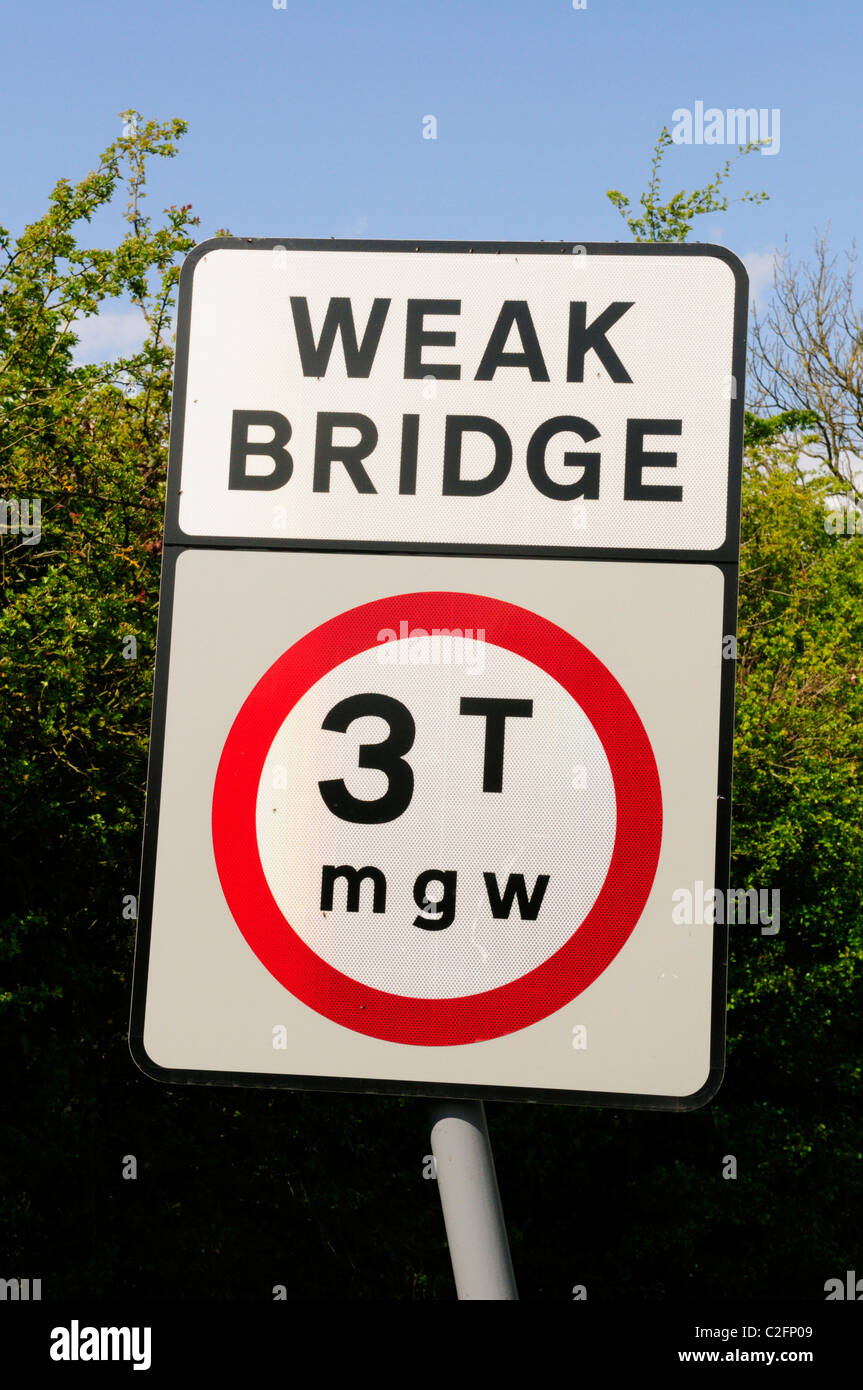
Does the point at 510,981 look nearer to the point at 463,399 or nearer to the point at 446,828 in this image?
the point at 446,828

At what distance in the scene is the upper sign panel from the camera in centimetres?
133

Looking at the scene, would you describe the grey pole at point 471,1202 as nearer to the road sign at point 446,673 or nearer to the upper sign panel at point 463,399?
the road sign at point 446,673

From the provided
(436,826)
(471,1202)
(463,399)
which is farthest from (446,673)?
(471,1202)

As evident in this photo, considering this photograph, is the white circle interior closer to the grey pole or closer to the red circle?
the red circle

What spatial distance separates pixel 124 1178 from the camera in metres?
5.41

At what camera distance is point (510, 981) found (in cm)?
126

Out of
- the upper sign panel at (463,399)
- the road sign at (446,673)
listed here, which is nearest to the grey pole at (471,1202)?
the road sign at (446,673)

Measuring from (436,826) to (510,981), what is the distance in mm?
183

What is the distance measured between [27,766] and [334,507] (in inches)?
131

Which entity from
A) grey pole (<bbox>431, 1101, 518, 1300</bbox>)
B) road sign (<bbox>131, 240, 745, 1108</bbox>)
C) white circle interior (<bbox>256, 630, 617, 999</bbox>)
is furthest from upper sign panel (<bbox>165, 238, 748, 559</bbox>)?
grey pole (<bbox>431, 1101, 518, 1300</bbox>)
